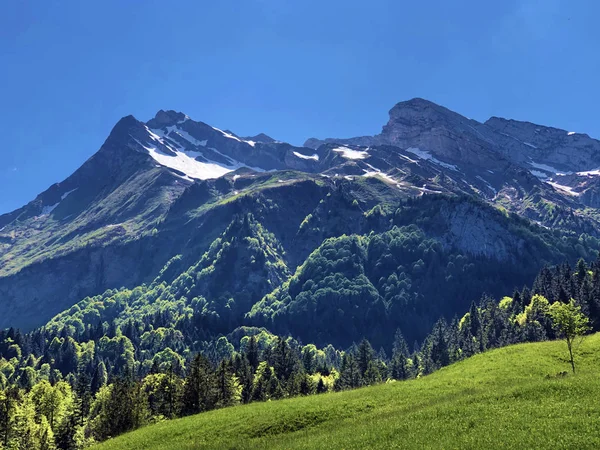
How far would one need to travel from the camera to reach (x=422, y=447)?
126ft

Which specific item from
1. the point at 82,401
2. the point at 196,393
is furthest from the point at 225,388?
the point at 82,401

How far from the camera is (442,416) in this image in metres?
46.1

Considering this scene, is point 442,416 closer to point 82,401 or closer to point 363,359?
point 82,401

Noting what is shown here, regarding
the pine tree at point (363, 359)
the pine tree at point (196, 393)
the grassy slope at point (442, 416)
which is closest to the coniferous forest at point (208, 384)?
the pine tree at point (196, 393)

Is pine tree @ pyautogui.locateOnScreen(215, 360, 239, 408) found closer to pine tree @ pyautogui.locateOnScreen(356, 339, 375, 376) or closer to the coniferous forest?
the coniferous forest

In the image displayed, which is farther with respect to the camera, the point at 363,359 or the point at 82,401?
the point at 363,359

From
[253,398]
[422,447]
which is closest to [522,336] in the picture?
[253,398]

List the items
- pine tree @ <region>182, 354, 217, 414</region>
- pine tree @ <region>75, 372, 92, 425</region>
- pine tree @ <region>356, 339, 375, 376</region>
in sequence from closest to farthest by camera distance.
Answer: pine tree @ <region>182, 354, 217, 414</region>
pine tree @ <region>75, 372, 92, 425</region>
pine tree @ <region>356, 339, 375, 376</region>

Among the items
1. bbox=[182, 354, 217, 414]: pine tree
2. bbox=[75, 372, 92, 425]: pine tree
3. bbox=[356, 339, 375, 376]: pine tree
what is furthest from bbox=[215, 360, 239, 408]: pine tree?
bbox=[356, 339, 375, 376]: pine tree

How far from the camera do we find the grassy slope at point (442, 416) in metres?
38.7

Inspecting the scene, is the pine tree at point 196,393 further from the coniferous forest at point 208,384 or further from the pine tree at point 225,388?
the pine tree at point 225,388

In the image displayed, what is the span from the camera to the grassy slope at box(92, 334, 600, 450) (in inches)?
1523

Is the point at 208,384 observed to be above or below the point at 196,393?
above

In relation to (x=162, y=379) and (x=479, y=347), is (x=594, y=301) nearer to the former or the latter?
(x=479, y=347)
